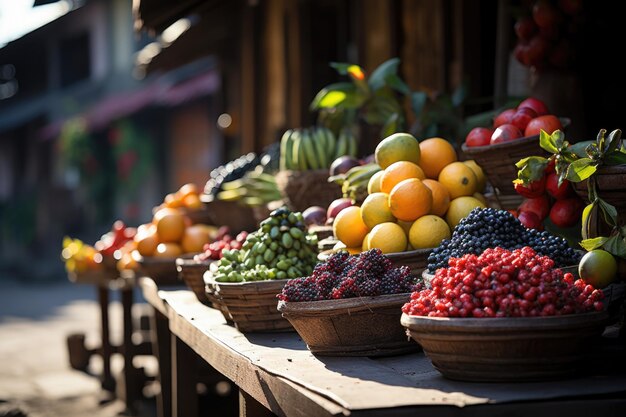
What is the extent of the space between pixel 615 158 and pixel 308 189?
217 cm

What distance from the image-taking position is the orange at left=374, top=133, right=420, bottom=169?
3.63 meters

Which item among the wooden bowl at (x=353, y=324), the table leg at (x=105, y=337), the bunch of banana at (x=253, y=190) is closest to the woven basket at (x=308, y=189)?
the bunch of banana at (x=253, y=190)

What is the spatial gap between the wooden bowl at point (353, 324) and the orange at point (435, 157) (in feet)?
3.59

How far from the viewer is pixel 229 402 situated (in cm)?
651

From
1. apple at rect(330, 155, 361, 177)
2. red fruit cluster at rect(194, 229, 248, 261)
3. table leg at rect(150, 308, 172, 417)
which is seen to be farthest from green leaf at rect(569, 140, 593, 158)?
table leg at rect(150, 308, 172, 417)

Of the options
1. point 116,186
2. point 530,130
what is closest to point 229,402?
point 530,130

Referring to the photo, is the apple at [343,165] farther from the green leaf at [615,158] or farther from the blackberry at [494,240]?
the green leaf at [615,158]

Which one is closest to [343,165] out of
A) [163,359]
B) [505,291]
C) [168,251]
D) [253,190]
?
[253,190]

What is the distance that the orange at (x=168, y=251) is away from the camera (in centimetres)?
521

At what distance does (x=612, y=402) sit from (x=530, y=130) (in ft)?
4.53

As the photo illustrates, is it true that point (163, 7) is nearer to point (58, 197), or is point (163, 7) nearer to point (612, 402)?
point (612, 402)

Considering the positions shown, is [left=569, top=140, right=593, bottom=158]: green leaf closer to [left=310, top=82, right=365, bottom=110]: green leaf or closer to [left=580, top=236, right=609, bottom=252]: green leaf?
[left=580, top=236, right=609, bottom=252]: green leaf

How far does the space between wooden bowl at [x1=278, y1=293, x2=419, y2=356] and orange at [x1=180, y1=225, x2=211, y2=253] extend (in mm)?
2605

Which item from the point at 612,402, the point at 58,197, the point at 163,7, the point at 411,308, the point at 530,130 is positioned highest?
Result: the point at 163,7
